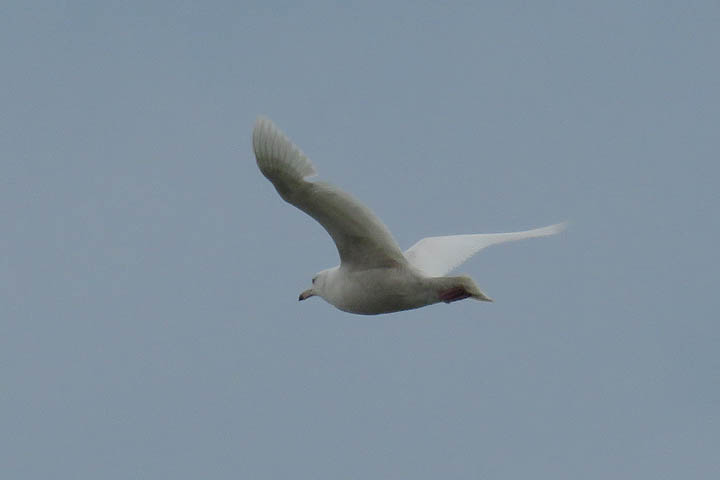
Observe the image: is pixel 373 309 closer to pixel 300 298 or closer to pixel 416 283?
pixel 416 283

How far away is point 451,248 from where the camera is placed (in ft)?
68.0

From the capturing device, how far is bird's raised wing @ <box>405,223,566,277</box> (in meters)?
20.0

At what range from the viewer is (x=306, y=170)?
52.3 ft

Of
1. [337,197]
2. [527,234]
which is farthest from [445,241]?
[337,197]

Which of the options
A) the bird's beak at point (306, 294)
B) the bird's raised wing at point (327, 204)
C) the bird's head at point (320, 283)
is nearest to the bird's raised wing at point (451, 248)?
the bird's head at point (320, 283)

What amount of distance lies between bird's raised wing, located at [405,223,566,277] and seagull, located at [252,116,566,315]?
32 millimetres

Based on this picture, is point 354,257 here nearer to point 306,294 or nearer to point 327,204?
point 327,204

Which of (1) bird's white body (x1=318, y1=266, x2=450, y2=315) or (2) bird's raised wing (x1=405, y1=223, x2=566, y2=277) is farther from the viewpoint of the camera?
(2) bird's raised wing (x1=405, y1=223, x2=566, y2=277)

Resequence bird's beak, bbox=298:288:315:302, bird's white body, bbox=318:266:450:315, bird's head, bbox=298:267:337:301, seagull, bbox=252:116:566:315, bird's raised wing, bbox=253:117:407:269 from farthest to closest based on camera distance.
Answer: bird's beak, bbox=298:288:315:302 < bird's head, bbox=298:267:337:301 < bird's white body, bbox=318:266:450:315 < seagull, bbox=252:116:566:315 < bird's raised wing, bbox=253:117:407:269

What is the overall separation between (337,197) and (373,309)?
7.58 feet

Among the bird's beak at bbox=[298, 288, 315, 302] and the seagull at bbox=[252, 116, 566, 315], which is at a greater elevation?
the bird's beak at bbox=[298, 288, 315, 302]

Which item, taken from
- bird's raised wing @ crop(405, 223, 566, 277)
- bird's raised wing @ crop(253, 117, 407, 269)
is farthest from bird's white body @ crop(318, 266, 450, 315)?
bird's raised wing @ crop(405, 223, 566, 277)

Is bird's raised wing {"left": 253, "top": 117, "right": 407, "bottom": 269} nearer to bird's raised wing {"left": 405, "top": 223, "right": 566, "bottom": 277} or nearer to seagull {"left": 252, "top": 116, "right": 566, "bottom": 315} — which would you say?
seagull {"left": 252, "top": 116, "right": 566, "bottom": 315}

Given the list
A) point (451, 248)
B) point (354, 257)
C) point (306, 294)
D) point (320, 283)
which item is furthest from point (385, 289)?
point (451, 248)
